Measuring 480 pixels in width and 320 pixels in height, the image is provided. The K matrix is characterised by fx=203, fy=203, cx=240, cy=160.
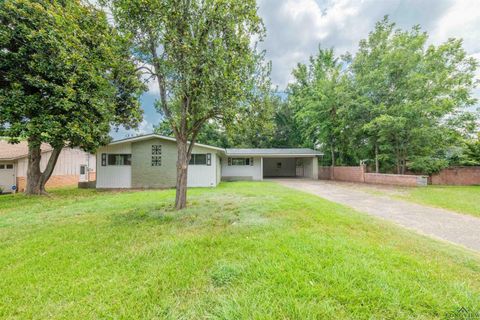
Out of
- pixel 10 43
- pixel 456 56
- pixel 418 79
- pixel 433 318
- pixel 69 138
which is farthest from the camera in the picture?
pixel 456 56

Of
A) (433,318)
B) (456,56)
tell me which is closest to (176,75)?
(433,318)

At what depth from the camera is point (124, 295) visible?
7.36 ft

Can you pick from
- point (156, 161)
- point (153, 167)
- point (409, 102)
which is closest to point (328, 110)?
point (409, 102)

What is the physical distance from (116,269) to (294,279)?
2384mm

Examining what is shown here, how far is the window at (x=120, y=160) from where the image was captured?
13.6 metres

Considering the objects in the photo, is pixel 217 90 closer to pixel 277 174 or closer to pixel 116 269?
pixel 116 269

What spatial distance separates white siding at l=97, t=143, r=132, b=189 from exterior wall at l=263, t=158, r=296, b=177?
49.0 feet

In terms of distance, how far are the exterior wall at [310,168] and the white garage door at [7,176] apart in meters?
23.7

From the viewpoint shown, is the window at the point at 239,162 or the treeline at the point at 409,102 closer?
the treeline at the point at 409,102

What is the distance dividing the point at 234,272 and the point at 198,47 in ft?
17.0

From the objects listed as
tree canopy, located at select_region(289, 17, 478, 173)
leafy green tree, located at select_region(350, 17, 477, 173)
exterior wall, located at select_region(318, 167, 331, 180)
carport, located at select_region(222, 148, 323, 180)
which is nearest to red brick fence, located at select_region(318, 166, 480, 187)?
tree canopy, located at select_region(289, 17, 478, 173)

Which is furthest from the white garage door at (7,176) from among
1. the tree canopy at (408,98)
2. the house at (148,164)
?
the tree canopy at (408,98)

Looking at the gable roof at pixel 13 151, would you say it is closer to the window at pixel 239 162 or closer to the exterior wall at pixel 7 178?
the exterior wall at pixel 7 178

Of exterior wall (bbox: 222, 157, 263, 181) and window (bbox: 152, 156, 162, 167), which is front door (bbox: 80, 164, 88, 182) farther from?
exterior wall (bbox: 222, 157, 263, 181)
